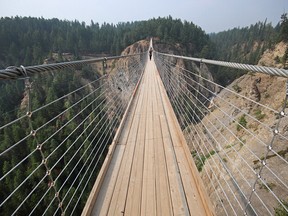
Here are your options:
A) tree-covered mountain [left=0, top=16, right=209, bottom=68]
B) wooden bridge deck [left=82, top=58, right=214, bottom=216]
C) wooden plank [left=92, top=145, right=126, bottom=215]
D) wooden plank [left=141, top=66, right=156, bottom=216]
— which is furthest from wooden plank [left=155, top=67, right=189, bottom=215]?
tree-covered mountain [left=0, top=16, right=209, bottom=68]

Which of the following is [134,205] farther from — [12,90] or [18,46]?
[18,46]

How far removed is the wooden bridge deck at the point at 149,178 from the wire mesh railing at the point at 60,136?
246mm

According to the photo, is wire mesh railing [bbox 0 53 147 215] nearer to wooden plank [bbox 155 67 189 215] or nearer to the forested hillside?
wooden plank [bbox 155 67 189 215]

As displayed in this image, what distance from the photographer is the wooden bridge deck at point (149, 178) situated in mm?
A: 2211

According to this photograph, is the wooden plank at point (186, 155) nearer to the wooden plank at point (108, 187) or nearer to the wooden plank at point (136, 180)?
the wooden plank at point (136, 180)

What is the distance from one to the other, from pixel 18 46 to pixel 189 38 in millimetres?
56628

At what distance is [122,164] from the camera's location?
9.79 ft

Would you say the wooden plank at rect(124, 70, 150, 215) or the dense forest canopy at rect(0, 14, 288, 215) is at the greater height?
the wooden plank at rect(124, 70, 150, 215)

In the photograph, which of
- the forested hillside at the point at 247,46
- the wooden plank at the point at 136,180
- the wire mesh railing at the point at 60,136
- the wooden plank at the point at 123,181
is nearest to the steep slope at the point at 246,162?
the wooden plank at the point at 136,180

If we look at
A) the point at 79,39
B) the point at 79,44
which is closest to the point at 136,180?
the point at 79,44

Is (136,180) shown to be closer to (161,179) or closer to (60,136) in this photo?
(161,179)

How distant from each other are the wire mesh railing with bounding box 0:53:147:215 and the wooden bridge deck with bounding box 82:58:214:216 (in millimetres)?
246

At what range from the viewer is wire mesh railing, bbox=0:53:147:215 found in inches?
62.2

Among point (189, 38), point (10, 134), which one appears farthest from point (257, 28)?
point (10, 134)
